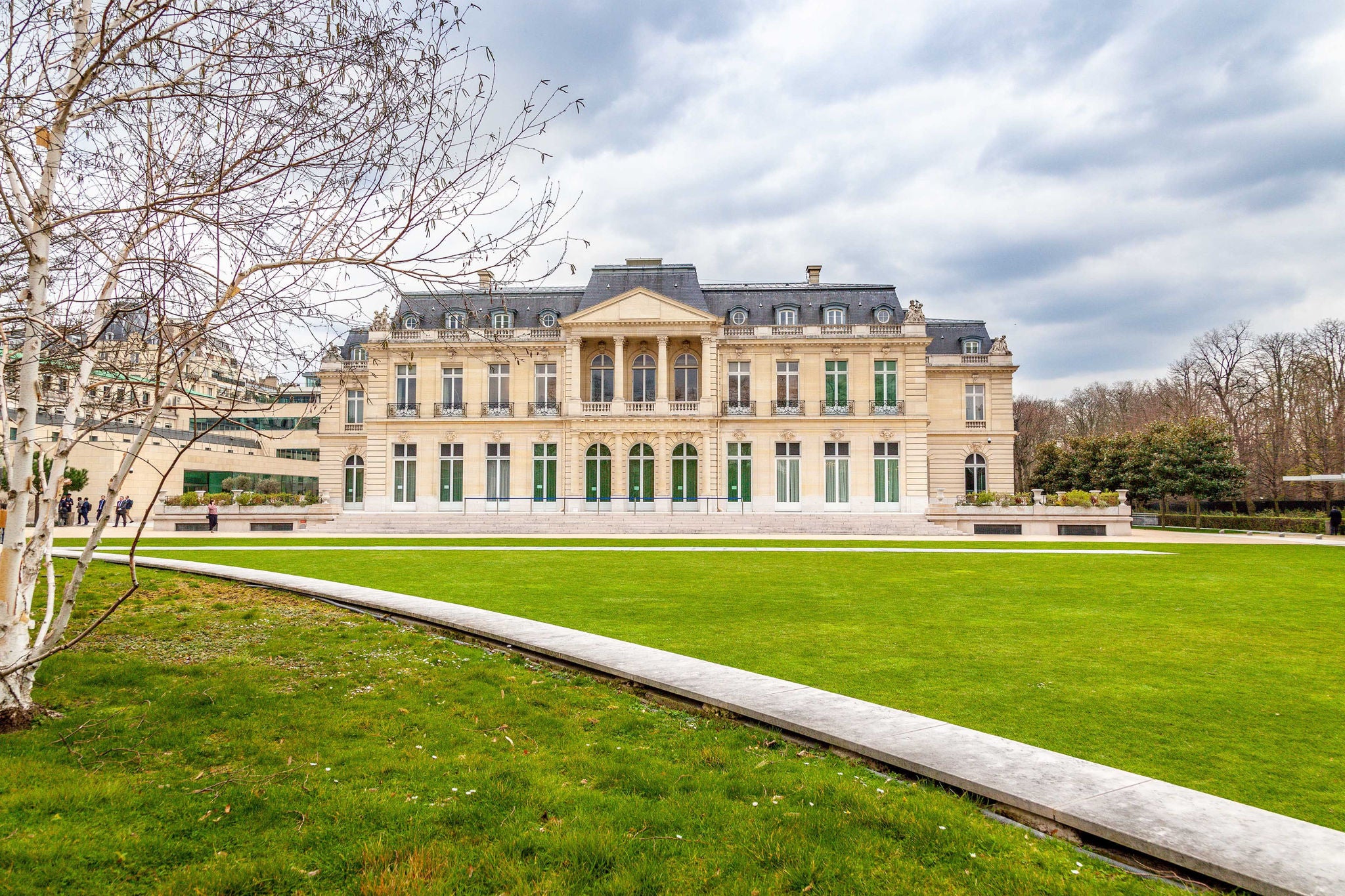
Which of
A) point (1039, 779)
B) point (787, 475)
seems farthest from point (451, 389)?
point (1039, 779)

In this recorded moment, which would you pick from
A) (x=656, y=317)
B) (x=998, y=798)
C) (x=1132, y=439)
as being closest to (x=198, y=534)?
(x=656, y=317)

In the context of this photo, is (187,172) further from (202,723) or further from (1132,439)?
(1132,439)

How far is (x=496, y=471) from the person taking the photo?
42594 mm

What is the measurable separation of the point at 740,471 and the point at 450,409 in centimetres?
1621

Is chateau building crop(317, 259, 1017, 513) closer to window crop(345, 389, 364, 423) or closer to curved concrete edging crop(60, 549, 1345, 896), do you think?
window crop(345, 389, 364, 423)

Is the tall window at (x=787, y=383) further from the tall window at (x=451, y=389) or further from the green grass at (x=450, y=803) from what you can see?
the green grass at (x=450, y=803)

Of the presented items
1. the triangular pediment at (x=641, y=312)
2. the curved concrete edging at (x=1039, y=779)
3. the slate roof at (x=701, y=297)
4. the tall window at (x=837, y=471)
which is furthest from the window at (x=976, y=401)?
the curved concrete edging at (x=1039, y=779)

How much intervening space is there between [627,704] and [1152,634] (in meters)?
7.23

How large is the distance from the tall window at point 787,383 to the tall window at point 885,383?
4066 mm

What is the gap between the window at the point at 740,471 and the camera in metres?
41.8

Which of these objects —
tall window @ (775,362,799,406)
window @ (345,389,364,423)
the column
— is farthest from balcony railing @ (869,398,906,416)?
window @ (345,389,364,423)

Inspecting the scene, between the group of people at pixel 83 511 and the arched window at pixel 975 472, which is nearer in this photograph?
the group of people at pixel 83 511

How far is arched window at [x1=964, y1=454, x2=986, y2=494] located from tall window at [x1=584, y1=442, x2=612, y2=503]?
2097 cm

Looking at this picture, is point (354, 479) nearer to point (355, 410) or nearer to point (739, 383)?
point (355, 410)
